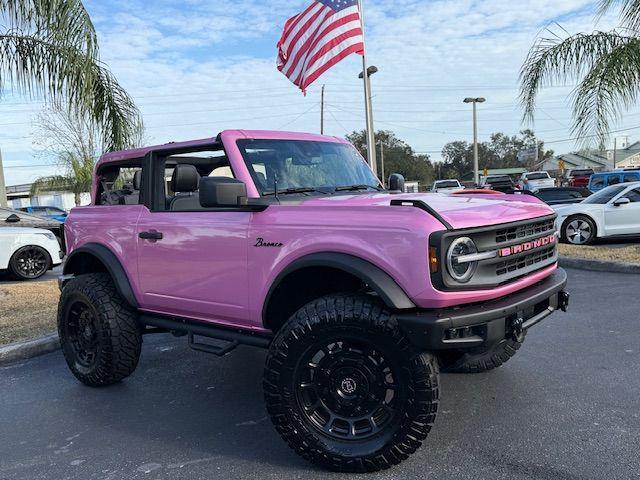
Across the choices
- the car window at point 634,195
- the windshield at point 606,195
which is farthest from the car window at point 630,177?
the car window at point 634,195

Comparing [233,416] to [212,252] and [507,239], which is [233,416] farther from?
[507,239]

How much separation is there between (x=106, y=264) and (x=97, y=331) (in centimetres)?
54

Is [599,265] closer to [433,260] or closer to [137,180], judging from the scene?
[433,260]

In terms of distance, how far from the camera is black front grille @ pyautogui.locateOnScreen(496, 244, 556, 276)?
10.4 ft

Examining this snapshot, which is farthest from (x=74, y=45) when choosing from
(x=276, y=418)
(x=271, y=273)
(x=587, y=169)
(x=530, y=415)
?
(x=587, y=169)

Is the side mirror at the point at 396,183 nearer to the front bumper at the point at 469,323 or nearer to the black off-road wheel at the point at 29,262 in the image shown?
the front bumper at the point at 469,323

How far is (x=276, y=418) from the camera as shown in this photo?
3160 millimetres

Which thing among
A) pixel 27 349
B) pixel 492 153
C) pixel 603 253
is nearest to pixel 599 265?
pixel 603 253

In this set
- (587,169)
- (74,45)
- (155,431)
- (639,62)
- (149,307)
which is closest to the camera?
(155,431)

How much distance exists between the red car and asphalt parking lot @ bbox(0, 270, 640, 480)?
29.1m

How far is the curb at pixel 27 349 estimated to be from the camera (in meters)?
5.50

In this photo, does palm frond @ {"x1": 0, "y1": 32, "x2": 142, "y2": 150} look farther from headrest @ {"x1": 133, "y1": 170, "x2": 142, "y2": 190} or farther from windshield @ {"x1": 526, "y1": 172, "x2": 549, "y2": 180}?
windshield @ {"x1": 526, "y1": 172, "x2": 549, "y2": 180}

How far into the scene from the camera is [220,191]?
329cm

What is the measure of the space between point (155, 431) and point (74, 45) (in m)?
6.32
